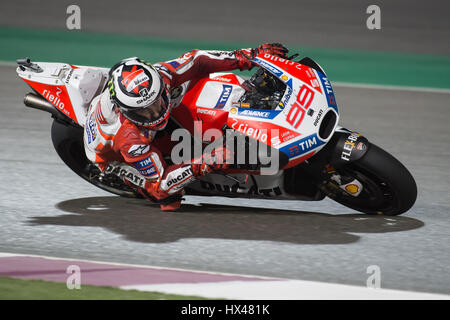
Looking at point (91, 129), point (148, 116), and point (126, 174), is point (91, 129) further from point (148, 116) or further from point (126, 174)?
point (148, 116)

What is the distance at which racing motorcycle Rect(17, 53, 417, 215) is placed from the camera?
205 inches

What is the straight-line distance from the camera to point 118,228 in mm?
5613

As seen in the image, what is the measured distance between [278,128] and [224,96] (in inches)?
22.9

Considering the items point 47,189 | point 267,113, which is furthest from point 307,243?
point 47,189

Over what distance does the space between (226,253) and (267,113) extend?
1004 millimetres

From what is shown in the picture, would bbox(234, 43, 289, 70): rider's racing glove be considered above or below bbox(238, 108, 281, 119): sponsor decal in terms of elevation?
above

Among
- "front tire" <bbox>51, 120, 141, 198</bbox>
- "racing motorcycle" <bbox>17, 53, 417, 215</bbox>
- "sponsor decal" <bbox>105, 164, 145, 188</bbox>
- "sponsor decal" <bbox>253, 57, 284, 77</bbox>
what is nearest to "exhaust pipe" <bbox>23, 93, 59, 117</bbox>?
"racing motorcycle" <bbox>17, 53, 417, 215</bbox>

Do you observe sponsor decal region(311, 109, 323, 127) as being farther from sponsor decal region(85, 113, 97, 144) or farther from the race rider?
sponsor decal region(85, 113, 97, 144)

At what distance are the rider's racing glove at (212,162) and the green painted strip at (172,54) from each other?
6858mm

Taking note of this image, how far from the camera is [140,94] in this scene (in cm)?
512

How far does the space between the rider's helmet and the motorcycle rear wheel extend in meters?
1.35

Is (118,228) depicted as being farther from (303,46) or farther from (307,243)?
(303,46)

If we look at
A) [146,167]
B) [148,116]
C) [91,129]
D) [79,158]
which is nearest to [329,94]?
[148,116]
